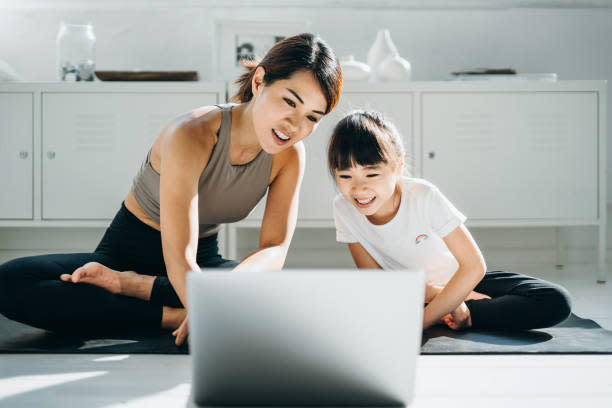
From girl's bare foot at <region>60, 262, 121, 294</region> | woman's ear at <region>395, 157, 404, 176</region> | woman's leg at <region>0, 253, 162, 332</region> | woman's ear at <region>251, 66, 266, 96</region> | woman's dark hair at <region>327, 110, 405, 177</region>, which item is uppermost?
woman's ear at <region>251, 66, 266, 96</region>

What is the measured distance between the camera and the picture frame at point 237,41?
262 cm

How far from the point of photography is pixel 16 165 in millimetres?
2371

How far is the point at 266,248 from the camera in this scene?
131 centimetres

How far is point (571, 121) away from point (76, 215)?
226 cm

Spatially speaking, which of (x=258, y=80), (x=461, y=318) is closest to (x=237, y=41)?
(x=258, y=80)

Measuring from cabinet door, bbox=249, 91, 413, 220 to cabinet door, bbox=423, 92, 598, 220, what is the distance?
94 mm

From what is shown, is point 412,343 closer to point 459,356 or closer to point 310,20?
point 459,356

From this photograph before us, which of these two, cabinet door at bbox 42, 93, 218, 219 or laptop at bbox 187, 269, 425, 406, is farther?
cabinet door at bbox 42, 93, 218, 219

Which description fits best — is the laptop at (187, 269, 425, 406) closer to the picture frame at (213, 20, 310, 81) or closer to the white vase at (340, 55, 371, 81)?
the white vase at (340, 55, 371, 81)

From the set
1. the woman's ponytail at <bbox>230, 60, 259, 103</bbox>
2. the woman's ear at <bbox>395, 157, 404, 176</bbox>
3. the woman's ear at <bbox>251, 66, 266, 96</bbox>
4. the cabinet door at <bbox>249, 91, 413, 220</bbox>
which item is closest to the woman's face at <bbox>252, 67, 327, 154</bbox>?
the woman's ear at <bbox>251, 66, 266, 96</bbox>

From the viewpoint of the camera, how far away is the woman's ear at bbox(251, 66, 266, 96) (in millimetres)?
1239

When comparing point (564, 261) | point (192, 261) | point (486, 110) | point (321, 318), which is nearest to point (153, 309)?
point (192, 261)

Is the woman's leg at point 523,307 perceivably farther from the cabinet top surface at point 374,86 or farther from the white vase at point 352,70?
the white vase at point 352,70

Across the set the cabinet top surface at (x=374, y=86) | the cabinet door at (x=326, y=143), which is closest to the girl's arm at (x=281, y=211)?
the cabinet door at (x=326, y=143)
